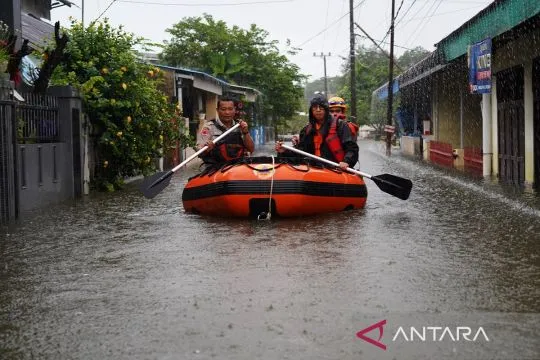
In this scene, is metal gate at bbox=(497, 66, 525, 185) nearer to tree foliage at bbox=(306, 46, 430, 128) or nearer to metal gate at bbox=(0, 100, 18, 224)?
metal gate at bbox=(0, 100, 18, 224)

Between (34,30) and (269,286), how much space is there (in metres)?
18.1

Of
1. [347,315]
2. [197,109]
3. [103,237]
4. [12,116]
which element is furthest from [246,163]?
[197,109]

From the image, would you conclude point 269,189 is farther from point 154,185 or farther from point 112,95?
point 112,95

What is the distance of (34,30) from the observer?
889 inches

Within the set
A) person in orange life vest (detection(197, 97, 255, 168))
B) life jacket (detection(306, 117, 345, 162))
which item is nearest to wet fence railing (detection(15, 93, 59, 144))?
Result: person in orange life vest (detection(197, 97, 255, 168))

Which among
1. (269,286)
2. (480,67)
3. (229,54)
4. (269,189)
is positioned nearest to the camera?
(269,286)

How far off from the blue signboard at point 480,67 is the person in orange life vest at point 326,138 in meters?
6.08

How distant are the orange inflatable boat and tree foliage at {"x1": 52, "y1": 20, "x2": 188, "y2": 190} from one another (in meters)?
5.08

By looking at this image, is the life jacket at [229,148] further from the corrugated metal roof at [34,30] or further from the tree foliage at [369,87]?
the tree foliage at [369,87]

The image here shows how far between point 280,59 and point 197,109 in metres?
15.9

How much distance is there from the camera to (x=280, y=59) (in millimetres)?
47938

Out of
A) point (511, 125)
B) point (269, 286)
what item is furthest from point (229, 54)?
point (269, 286)

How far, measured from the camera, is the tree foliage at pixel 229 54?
42.5 meters

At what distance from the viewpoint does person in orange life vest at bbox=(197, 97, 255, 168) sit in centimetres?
1212
